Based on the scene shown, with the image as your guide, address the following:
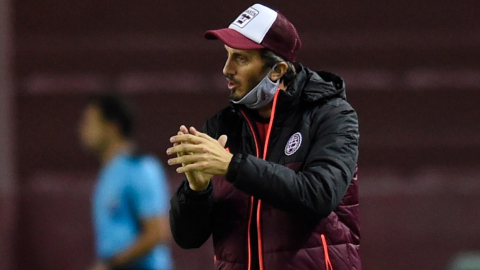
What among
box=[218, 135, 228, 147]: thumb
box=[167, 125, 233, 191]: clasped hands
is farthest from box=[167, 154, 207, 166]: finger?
box=[218, 135, 228, 147]: thumb

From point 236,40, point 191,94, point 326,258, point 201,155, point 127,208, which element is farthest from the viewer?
point 191,94

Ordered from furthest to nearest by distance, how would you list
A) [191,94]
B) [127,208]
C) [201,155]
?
Result: [191,94] < [127,208] < [201,155]

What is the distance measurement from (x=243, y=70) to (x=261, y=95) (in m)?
0.09

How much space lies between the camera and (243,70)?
2865 mm

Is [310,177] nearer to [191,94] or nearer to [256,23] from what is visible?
[256,23]

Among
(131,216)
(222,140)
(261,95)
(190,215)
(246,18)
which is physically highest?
(246,18)

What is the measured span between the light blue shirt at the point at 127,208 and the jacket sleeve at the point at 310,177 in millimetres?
1767

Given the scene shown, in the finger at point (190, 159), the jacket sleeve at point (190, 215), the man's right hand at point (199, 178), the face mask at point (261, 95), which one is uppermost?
the face mask at point (261, 95)

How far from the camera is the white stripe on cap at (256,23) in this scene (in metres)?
2.84

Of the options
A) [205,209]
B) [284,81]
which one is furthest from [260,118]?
[205,209]

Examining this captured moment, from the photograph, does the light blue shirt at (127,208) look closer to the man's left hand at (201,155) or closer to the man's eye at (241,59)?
the man's eye at (241,59)

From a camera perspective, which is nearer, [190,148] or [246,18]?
[190,148]

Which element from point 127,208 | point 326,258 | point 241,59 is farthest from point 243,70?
point 127,208

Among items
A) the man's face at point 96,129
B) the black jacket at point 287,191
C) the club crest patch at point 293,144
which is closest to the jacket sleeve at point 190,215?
the black jacket at point 287,191
